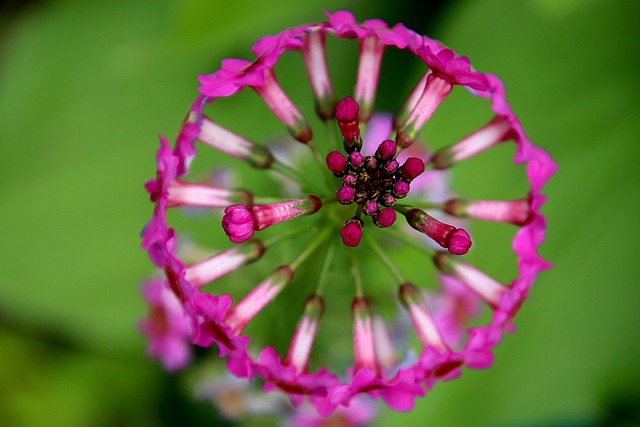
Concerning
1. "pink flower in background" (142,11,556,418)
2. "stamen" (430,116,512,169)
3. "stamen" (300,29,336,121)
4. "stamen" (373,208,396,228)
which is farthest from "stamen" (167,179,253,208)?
"stamen" (430,116,512,169)

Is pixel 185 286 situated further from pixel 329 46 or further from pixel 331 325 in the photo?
pixel 329 46

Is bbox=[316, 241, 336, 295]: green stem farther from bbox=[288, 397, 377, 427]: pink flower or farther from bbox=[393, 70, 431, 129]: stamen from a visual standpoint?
bbox=[288, 397, 377, 427]: pink flower

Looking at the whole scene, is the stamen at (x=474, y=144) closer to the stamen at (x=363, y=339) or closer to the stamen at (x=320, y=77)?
the stamen at (x=320, y=77)

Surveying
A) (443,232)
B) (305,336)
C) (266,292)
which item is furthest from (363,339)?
(443,232)

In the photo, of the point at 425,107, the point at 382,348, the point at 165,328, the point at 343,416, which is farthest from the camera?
the point at 343,416

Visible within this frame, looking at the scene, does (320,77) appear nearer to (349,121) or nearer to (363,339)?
(349,121)

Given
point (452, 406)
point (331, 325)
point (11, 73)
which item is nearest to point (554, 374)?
point (452, 406)

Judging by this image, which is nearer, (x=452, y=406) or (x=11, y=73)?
(x=452, y=406)
